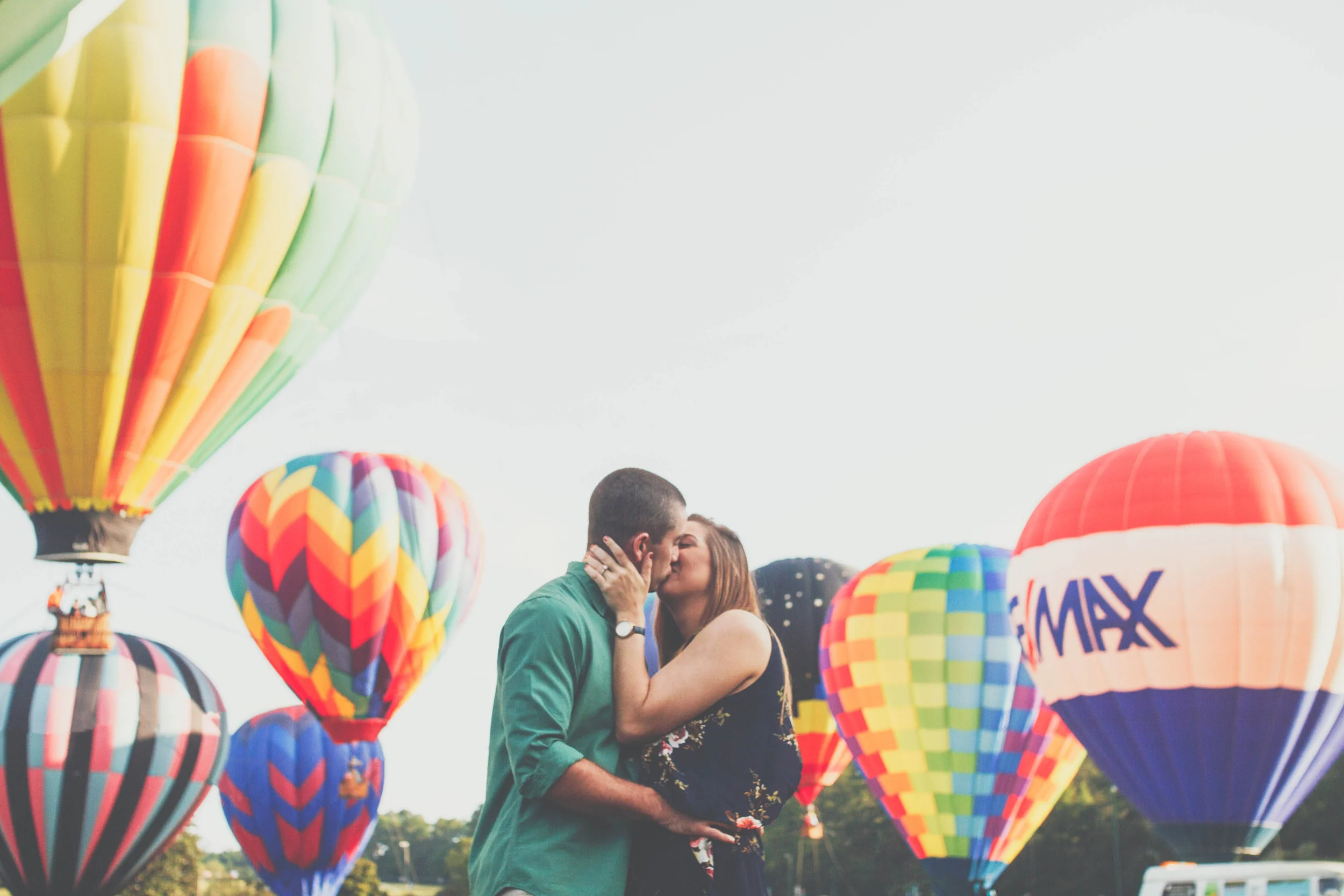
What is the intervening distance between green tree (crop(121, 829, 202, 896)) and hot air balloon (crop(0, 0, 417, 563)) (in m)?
31.6

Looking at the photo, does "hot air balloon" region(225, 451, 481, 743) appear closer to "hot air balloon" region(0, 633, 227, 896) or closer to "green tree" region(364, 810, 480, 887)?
"hot air balloon" region(0, 633, 227, 896)

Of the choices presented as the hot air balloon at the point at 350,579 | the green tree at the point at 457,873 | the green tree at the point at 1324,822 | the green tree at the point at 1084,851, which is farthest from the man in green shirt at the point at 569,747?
the green tree at the point at 457,873

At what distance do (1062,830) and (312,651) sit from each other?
23.4m

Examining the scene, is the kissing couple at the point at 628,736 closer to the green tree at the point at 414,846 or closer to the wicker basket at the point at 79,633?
the wicker basket at the point at 79,633

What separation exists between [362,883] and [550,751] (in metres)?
43.2

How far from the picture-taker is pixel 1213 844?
12.4 m

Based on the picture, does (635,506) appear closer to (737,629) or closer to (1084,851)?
(737,629)

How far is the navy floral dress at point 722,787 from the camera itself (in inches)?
95.0

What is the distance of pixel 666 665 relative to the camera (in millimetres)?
2531

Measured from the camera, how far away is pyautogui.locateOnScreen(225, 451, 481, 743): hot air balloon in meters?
16.3

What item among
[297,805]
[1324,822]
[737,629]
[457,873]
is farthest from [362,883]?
[737,629]

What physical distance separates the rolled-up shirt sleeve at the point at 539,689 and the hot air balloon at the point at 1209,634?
10.9 meters

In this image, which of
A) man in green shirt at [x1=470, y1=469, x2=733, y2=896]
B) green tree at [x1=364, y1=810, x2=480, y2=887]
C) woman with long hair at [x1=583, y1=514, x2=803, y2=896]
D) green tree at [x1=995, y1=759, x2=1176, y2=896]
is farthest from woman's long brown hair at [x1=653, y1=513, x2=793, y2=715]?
green tree at [x1=364, y1=810, x2=480, y2=887]

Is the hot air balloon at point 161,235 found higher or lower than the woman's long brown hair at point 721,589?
higher
